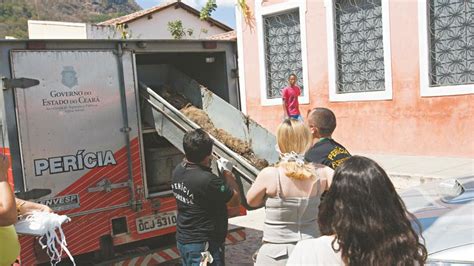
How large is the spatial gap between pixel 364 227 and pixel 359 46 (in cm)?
982

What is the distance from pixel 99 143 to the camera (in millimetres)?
4629

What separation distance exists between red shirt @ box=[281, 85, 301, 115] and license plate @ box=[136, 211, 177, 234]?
7.08m

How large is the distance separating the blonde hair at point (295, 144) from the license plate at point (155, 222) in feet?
6.98

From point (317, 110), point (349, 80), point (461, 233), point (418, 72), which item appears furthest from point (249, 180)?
point (349, 80)

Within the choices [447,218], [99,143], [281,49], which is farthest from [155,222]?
[281,49]

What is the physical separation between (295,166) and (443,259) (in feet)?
3.42

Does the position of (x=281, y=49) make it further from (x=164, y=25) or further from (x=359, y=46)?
(x=164, y=25)

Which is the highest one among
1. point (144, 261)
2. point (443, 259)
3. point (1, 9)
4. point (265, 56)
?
point (1, 9)

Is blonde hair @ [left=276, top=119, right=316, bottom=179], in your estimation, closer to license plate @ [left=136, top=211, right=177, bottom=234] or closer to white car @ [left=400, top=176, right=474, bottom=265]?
white car @ [left=400, top=176, right=474, bottom=265]

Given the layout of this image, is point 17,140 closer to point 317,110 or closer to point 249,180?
point 249,180

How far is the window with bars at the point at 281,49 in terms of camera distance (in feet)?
41.7

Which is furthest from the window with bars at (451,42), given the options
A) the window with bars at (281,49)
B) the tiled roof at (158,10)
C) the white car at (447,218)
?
the tiled roof at (158,10)

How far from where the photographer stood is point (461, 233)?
7.96ft

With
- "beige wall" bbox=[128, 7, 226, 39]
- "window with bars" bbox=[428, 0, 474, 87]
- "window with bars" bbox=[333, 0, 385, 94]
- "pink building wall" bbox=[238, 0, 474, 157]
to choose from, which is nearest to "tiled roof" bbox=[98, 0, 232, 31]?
"beige wall" bbox=[128, 7, 226, 39]
